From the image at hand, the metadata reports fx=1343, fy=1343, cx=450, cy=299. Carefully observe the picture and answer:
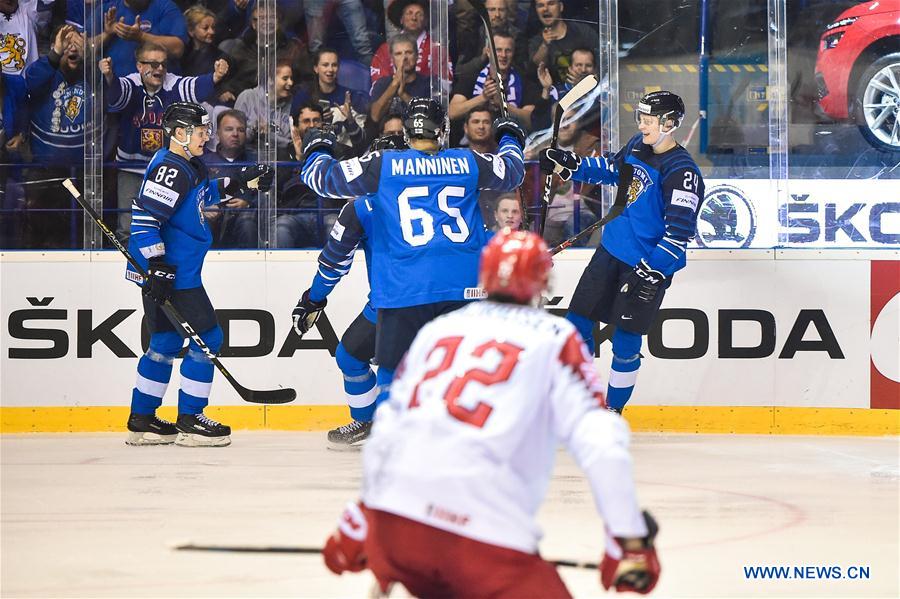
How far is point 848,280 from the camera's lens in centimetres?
670

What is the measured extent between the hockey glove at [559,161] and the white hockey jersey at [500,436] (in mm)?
3974

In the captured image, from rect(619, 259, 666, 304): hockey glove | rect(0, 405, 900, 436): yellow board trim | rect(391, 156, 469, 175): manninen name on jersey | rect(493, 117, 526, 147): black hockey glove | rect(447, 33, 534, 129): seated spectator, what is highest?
rect(447, 33, 534, 129): seated spectator

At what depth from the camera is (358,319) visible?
19.7 feet

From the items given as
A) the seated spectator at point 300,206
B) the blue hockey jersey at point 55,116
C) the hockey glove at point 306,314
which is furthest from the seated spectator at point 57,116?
the hockey glove at point 306,314

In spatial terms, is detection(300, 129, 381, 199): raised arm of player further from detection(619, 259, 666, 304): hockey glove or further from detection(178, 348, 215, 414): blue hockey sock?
detection(619, 259, 666, 304): hockey glove

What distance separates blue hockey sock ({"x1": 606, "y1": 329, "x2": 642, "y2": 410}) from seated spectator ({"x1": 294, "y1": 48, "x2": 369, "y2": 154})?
1.90m

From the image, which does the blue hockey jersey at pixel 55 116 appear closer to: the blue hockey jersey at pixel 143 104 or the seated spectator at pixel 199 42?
the blue hockey jersey at pixel 143 104

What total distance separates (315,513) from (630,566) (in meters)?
2.52

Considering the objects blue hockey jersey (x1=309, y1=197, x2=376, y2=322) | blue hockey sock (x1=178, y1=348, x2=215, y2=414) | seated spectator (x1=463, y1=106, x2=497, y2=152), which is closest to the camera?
blue hockey jersey (x1=309, y1=197, x2=376, y2=322)

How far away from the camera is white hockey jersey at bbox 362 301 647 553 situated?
79.1 inches

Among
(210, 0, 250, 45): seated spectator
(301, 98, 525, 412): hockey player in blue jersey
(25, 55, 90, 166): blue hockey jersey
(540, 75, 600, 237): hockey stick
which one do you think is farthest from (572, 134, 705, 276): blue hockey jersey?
(25, 55, 90, 166): blue hockey jersey

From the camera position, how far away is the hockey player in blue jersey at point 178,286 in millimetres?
5914

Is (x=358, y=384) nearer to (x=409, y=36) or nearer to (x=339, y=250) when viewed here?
(x=339, y=250)

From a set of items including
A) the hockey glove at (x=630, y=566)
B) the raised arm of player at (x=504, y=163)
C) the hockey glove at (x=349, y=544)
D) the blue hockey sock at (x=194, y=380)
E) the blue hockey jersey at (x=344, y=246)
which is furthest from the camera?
the blue hockey sock at (x=194, y=380)
